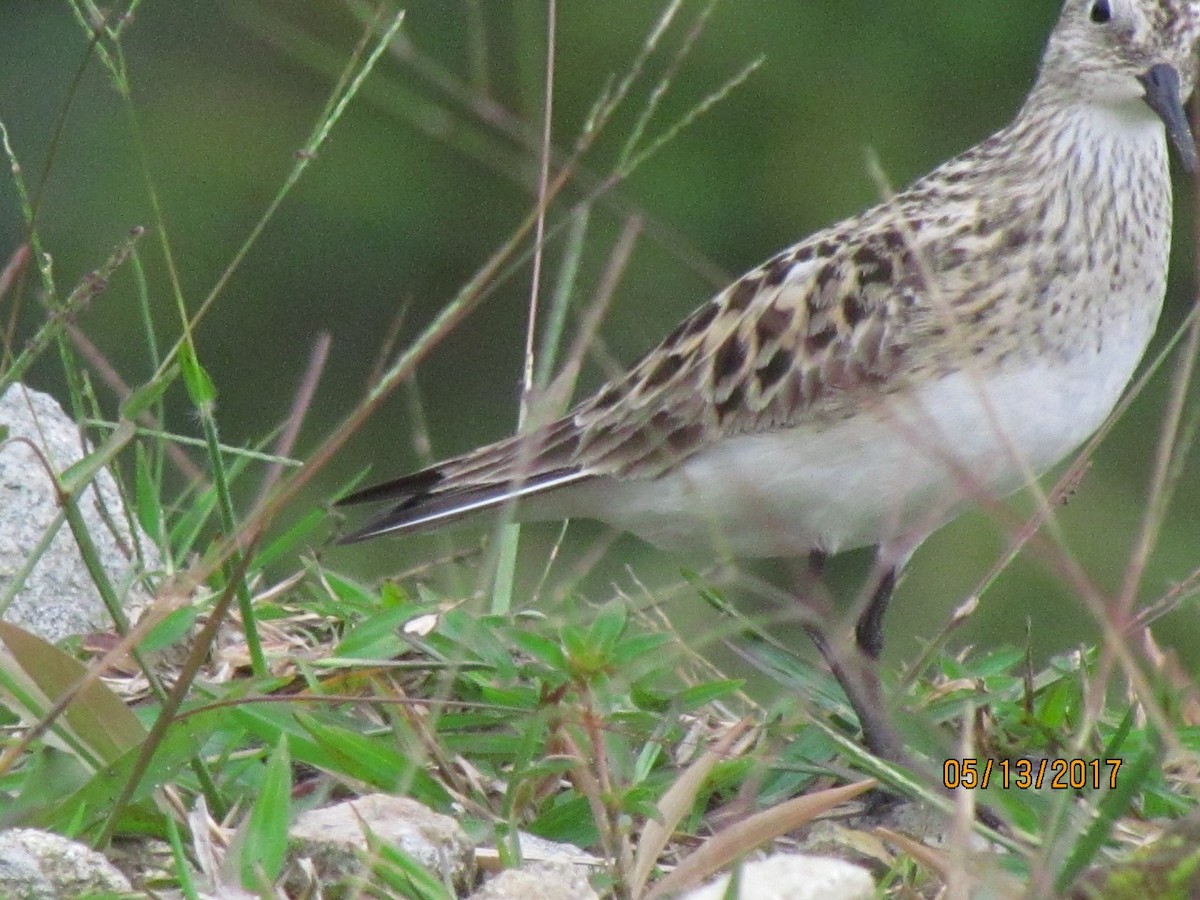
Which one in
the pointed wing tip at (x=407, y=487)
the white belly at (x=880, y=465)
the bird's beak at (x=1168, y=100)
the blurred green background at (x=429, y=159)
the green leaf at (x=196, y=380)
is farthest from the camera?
the blurred green background at (x=429, y=159)

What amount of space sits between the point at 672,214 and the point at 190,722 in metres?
7.84

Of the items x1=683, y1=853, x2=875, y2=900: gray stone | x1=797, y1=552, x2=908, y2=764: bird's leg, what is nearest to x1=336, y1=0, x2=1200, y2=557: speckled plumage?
x1=797, y1=552, x2=908, y2=764: bird's leg

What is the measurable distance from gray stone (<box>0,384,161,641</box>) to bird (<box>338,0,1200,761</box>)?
1.87 ft

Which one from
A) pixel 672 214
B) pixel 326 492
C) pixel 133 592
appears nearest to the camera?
pixel 133 592

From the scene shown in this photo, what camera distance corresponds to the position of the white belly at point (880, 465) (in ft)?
14.5

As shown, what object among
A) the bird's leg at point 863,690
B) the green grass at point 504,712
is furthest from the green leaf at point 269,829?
the bird's leg at point 863,690

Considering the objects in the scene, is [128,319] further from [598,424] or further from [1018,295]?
[1018,295]

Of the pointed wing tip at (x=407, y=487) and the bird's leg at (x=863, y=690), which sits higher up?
the pointed wing tip at (x=407, y=487)

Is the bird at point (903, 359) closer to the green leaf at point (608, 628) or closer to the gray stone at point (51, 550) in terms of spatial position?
the gray stone at point (51, 550)

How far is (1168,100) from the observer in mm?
4746

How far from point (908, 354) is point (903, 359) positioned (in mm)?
15

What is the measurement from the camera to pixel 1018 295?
4.57 m

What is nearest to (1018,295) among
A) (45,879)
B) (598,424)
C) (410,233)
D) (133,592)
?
(598,424)

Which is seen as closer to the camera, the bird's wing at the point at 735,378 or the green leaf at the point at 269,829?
the green leaf at the point at 269,829
